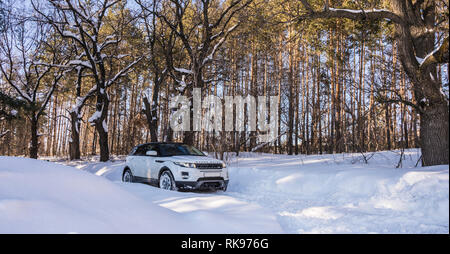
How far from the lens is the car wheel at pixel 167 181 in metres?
8.71

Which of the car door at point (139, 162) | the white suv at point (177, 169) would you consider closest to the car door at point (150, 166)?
the white suv at point (177, 169)

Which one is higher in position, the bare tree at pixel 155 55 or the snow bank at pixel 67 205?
the bare tree at pixel 155 55

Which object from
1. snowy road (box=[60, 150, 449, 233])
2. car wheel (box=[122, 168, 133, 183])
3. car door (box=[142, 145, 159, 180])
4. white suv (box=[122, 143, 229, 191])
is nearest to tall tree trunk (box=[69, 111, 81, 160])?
car wheel (box=[122, 168, 133, 183])

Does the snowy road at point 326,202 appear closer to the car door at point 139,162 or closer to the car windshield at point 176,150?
the car windshield at point 176,150

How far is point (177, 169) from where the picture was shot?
8680 mm

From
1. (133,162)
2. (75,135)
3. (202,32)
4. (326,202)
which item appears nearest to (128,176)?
(133,162)

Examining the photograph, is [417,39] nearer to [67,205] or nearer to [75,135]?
[67,205]

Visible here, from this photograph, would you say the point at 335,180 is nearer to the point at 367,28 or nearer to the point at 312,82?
the point at 367,28

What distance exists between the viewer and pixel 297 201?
24.8 feet

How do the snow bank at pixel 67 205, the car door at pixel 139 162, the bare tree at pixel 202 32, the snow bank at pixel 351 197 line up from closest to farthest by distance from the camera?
1. the snow bank at pixel 67 205
2. the snow bank at pixel 351 197
3. the car door at pixel 139 162
4. the bare tree at pixel 202 32

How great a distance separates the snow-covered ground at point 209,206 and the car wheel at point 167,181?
1.14 metres

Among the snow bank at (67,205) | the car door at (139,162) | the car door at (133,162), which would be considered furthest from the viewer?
the car door at (133,162)

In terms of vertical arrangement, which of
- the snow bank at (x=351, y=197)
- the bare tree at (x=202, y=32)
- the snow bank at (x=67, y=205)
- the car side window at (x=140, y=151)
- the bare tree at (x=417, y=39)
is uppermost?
the bare tree at (x=202, y=32)

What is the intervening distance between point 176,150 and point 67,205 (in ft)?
21.4
